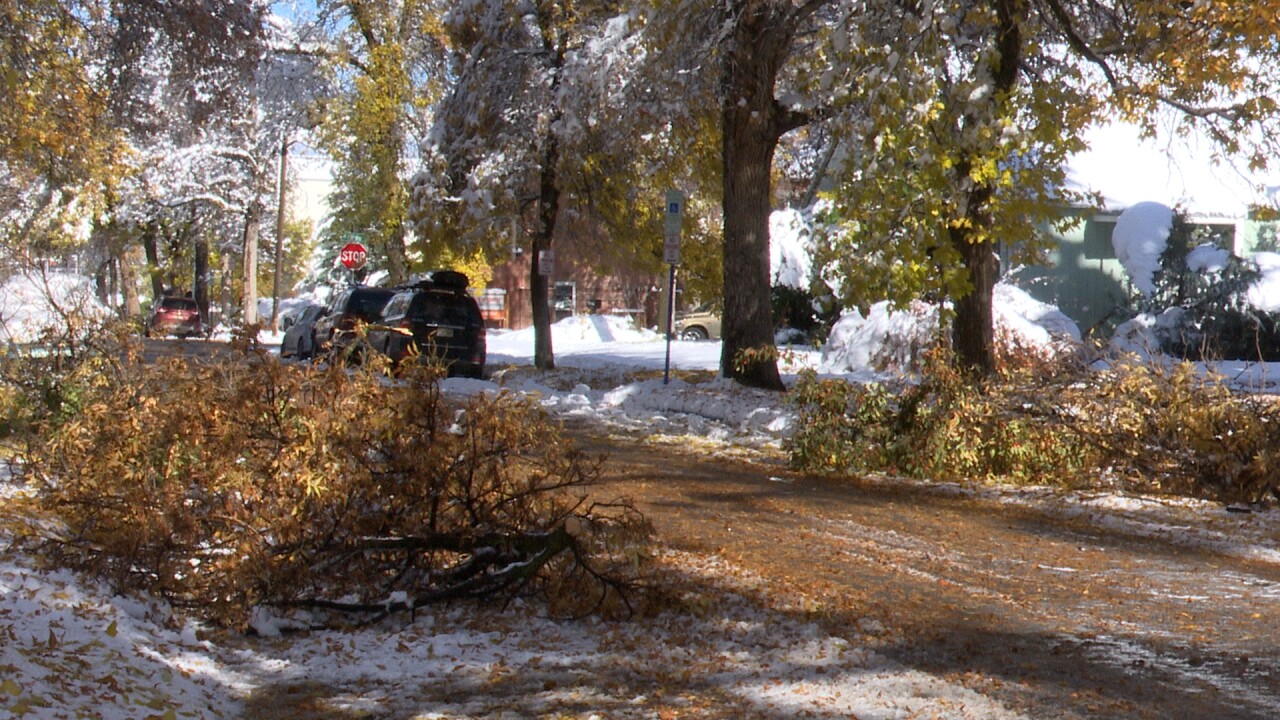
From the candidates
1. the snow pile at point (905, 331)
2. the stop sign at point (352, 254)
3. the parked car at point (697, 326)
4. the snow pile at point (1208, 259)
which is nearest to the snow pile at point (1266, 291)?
the snow pile at point (1208, 259)

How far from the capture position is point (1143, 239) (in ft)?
94.8

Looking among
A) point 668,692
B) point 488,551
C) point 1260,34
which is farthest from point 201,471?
point 1260,34

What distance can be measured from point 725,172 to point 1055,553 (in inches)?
461

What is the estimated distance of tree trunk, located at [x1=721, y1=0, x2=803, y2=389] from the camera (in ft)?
64.3

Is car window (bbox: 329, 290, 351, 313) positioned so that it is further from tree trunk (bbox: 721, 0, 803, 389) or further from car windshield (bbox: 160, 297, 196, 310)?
car windshield (bbox: 160, 297, 196, 310)

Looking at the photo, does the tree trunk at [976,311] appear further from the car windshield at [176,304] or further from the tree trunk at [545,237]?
the car windshield at [176,304]

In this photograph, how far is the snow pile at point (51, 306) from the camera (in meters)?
12.0

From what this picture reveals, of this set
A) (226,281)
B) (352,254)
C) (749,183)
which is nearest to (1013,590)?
(749,183)

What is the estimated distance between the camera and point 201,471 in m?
8.00

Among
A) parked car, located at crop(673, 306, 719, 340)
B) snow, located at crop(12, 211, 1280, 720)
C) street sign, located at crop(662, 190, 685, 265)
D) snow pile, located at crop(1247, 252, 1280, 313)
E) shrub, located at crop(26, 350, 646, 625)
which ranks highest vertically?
street sign, located at crop(662, 190, 685, 265)

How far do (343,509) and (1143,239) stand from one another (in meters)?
24.3

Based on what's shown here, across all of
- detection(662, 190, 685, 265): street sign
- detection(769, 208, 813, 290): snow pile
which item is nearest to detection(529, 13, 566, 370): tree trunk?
detection(662, 190, 685, 265): street sign

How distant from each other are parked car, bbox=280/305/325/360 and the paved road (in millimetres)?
21283

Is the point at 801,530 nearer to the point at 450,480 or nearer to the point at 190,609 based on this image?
the point at 450,480
